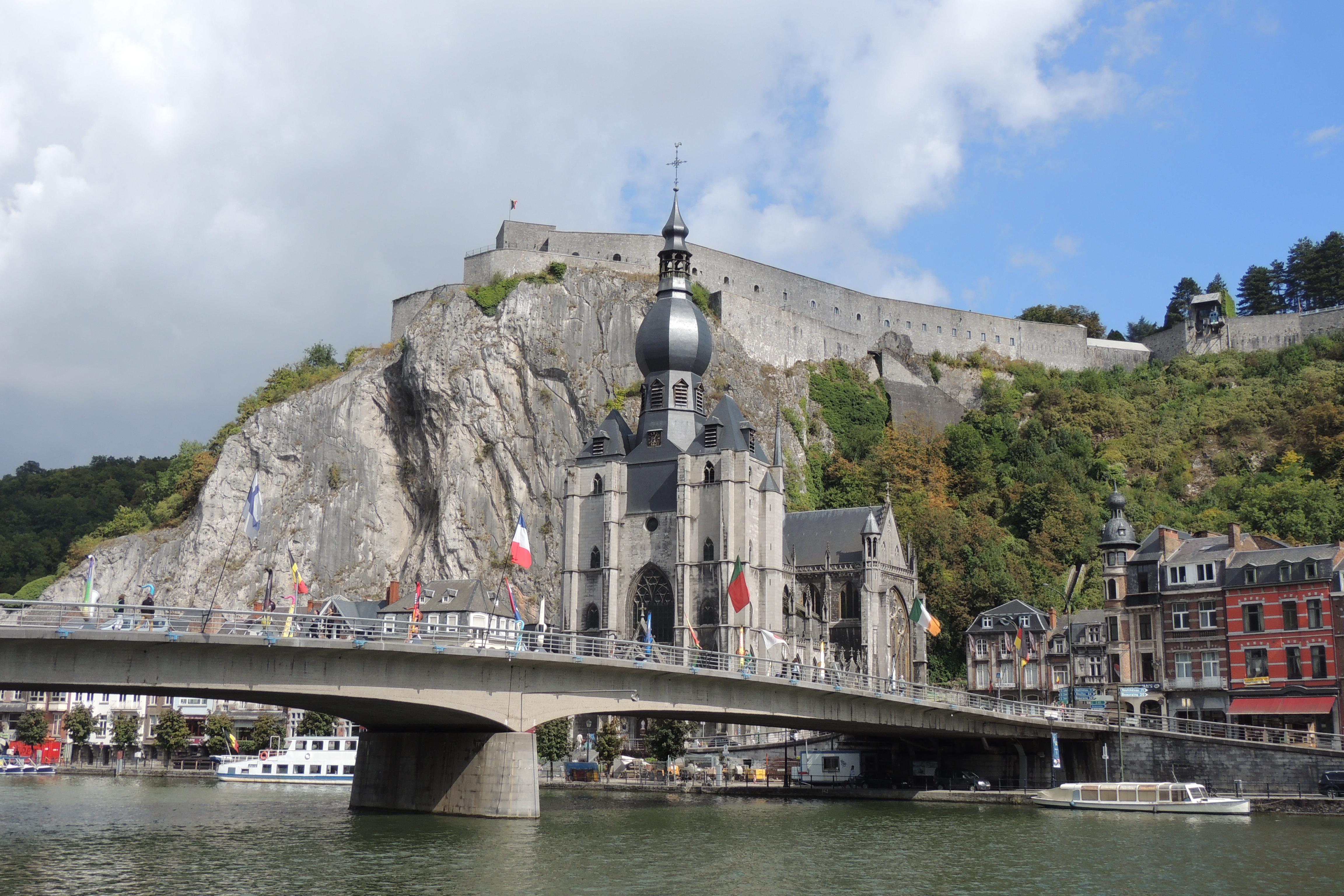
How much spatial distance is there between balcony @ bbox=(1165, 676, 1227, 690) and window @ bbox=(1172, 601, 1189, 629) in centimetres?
206

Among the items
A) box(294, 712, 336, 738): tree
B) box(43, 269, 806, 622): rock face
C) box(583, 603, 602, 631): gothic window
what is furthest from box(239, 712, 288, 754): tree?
box(583, 603, 602, 631): gothic window

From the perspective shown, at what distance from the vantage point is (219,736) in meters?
73.8

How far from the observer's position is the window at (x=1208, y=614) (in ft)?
173

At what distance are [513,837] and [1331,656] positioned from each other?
32925mm

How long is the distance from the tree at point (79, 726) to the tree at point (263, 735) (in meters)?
11.9

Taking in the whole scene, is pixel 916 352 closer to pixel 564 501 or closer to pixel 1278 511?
pixel 1278 511

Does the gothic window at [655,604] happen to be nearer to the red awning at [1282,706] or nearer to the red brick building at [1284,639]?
the red brick building at [1284,639]

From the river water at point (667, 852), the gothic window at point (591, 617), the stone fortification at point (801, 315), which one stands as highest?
the stone fortification at point (801, 315)

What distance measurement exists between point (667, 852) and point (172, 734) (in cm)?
5095

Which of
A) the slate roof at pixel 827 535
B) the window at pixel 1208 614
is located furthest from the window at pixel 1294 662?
the slate roof at pixel 827 535

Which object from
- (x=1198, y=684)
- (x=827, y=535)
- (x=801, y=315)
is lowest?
(x=1198, y=684)

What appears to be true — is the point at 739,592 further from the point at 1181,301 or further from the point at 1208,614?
the point at 1181,301

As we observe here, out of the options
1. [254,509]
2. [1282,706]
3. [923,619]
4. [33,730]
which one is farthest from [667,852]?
[33,730]

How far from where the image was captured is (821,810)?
4372cm
